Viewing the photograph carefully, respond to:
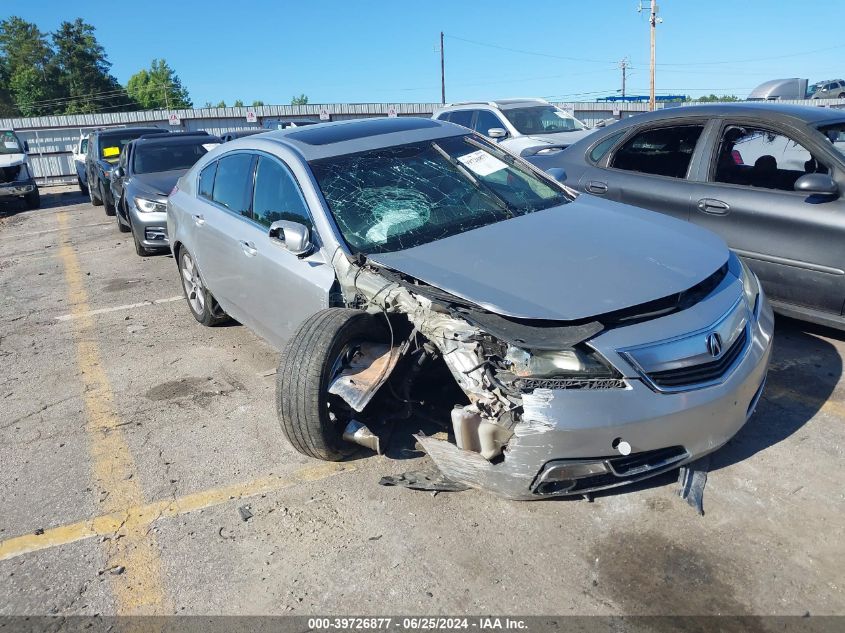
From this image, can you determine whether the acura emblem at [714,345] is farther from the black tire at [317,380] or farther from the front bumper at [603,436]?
the black tire at [317,380]

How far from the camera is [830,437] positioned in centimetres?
352

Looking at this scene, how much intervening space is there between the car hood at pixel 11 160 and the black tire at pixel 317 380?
16353mm

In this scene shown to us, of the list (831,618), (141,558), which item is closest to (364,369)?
(141,558)

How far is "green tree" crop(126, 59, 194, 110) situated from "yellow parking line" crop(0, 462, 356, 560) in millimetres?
102867

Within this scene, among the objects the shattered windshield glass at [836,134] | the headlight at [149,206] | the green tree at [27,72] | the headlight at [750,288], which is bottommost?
the headlight at [750,288]

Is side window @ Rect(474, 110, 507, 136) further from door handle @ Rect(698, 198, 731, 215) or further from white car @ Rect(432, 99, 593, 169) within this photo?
door handle @ Rect(698, 198, 731, 215)

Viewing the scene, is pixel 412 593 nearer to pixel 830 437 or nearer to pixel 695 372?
pixel 695 372

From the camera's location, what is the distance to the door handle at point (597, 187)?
5859mm

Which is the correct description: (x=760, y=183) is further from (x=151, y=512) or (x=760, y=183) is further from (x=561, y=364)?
Answer: (x=151, y=512)

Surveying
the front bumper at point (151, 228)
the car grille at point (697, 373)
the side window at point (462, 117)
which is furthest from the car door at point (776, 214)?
the side window at point (462, 117)

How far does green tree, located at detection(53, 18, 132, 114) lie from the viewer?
79.2 metres

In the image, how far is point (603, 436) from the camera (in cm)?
270

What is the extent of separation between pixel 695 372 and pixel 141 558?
259 centimetres

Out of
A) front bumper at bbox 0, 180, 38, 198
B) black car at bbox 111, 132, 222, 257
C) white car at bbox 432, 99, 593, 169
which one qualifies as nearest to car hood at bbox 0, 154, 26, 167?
front bumper at bbox 0, 180, 38, 198
